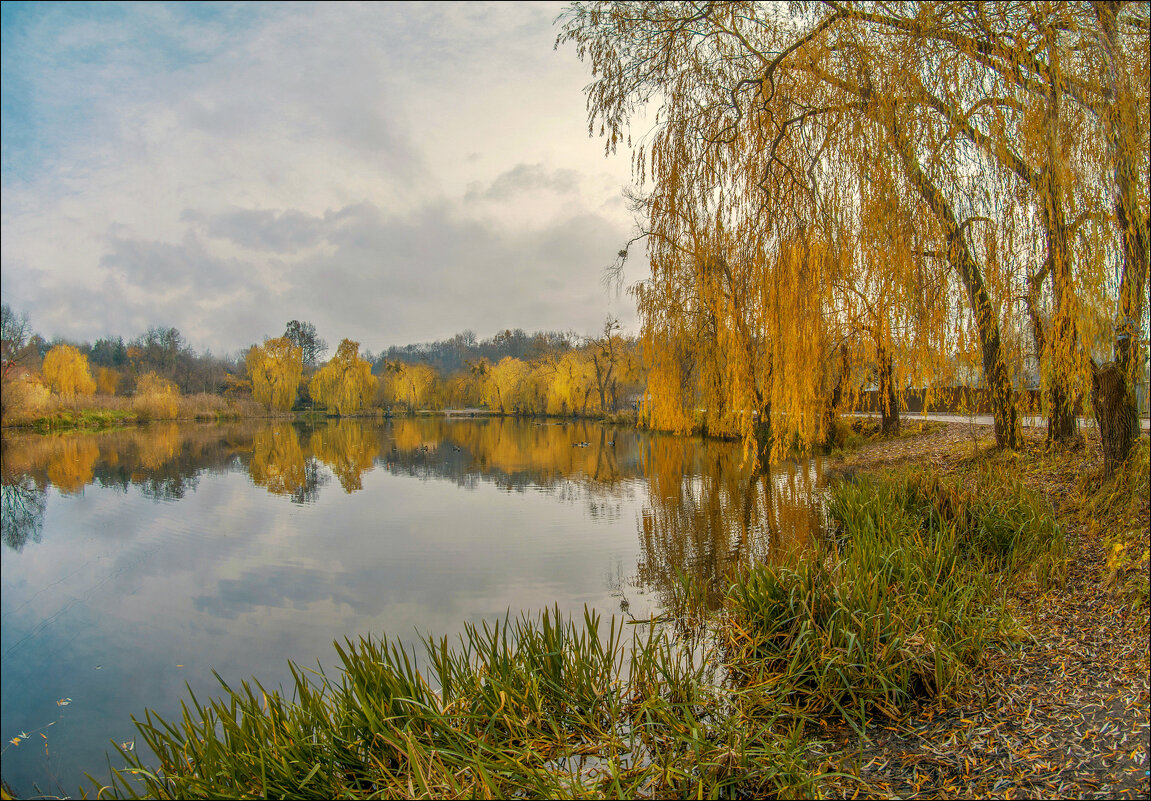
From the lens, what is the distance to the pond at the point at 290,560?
5.17 m

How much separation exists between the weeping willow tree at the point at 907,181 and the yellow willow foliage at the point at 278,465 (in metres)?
12.2

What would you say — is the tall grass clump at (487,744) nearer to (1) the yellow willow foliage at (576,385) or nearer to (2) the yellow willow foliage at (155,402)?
(1) the yellow willow foliage at (576,385)

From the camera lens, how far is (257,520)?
11.4 m

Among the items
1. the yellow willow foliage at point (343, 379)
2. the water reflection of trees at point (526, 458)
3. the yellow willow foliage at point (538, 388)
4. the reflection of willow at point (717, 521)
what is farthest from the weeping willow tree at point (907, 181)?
the yellow willow foliage at point (343, 379)

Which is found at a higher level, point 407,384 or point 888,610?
point 407,384

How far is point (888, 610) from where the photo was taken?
364 cm

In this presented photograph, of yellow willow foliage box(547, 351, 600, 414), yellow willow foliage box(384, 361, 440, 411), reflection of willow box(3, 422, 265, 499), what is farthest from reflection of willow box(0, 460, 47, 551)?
yellow willow foliage box(384, 361, 440, 411)

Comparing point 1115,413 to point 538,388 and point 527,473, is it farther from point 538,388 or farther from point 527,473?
point 538,388

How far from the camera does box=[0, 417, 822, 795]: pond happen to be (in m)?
5.17

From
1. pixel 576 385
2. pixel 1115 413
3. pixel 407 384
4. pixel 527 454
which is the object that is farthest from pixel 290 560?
pixel 407 384

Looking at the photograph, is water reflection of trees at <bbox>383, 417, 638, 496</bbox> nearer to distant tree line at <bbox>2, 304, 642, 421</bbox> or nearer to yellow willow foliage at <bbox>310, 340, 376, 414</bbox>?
distant tree line at <bbox>2, 304, 642, 421</bbox>

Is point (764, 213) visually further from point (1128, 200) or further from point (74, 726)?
point (74, 726)

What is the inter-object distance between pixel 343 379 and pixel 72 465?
33087 millimetres

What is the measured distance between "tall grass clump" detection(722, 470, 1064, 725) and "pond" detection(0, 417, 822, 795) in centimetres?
157
